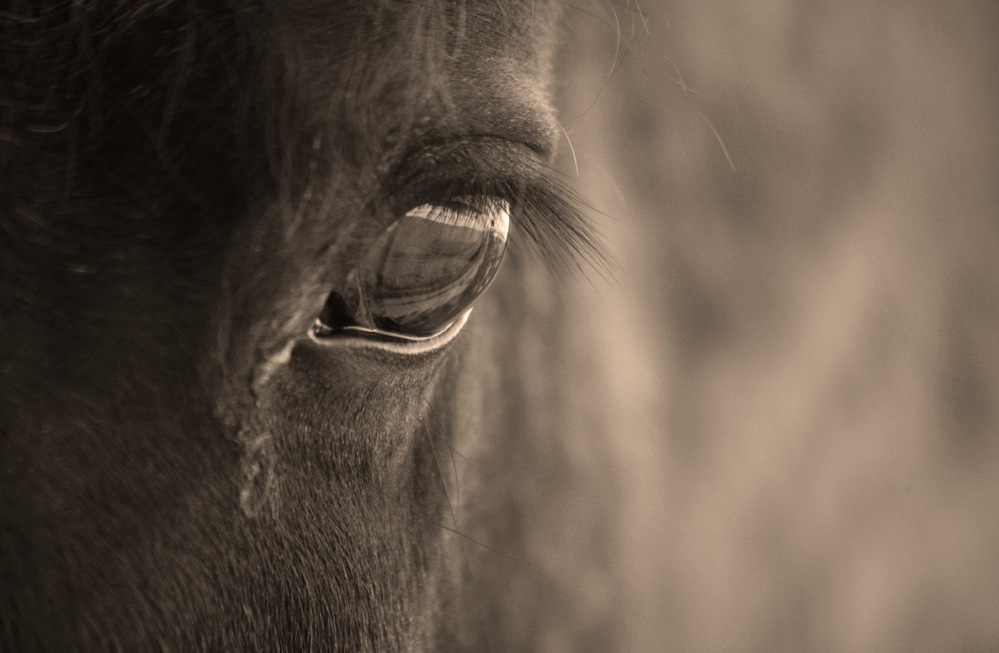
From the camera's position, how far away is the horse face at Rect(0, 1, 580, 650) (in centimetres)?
34

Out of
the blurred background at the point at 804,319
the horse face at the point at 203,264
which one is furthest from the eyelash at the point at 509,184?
the blurred background at the point at 804,319

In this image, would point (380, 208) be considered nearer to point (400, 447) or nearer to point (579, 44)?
point (400, 447)

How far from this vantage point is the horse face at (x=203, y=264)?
34 centimetres

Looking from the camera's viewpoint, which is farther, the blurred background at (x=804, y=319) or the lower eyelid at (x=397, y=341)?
the blurred background at (x=804, y=319)

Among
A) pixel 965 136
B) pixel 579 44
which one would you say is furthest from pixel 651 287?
pixel 965 136

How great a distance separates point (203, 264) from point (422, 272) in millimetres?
118

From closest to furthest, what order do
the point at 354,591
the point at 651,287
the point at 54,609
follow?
the point at 54,609
the point at 354,591
the point at 651,287

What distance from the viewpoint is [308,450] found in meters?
0.43

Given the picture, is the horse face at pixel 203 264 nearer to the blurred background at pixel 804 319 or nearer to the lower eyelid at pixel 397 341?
the lower eyelid at pixel 397 341

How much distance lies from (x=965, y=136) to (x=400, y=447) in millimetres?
759

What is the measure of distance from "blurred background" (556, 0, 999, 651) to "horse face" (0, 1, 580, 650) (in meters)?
0.54

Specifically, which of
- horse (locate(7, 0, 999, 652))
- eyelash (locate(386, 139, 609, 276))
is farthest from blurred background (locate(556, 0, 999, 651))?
eyelash (locate(386, 139, 609, 276))

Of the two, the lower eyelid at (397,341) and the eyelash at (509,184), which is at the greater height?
the eyelash at (509,184)

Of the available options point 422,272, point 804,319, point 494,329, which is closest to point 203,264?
point 422,272
